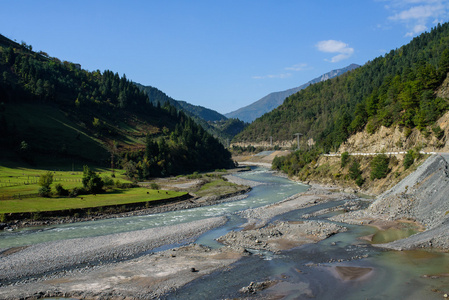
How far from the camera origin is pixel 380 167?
2442 inches

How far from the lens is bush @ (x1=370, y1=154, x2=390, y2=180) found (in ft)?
202

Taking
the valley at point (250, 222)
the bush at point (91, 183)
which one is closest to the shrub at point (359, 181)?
the valley at point (250, 222)

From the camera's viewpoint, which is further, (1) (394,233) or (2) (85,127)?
(2) (85,127)

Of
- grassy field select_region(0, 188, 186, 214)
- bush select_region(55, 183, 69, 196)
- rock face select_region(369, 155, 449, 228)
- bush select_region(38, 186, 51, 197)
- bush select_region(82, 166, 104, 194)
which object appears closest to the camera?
rock face select_region(369, 155, 449, 228)

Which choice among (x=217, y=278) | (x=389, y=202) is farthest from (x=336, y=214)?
(x=217, y=278)

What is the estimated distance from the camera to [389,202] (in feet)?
147

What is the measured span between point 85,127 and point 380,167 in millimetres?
114048

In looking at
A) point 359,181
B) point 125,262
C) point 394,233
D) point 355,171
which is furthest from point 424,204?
point 125,262

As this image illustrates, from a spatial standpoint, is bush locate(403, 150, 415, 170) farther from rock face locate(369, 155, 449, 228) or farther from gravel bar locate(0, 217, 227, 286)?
gravel bar locate(0, 217, 227, 286)

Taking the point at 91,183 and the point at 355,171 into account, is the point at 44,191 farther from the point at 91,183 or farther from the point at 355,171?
the point at 355,171

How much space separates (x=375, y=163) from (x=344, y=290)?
50.0 metres

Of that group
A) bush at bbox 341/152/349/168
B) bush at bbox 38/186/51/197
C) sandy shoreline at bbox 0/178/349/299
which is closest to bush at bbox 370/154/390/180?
bush at bbox 341/152/349/168

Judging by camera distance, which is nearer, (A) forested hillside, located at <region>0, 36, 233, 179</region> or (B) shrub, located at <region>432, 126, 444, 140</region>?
(B) shrub, located at <region>432, 126, 444, 140</region>

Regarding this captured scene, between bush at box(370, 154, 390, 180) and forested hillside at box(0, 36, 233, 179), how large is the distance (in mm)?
71509
